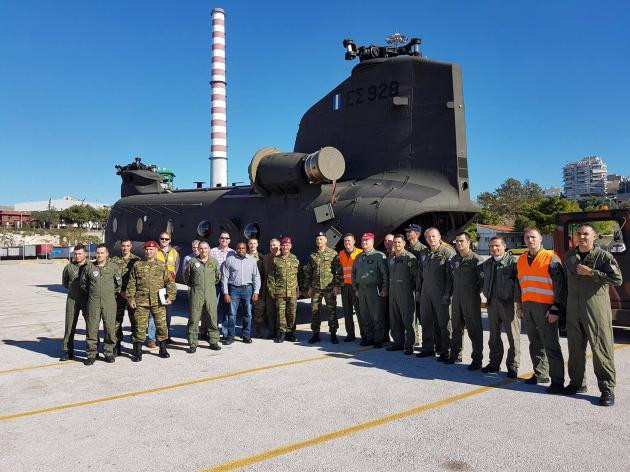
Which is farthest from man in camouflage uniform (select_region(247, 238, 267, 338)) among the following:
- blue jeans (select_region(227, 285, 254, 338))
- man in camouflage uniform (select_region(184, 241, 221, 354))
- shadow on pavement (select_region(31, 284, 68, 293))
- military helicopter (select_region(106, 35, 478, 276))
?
shadow on pavement (select_region(31, 284, 68, 293))

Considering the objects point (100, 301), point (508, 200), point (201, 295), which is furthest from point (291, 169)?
point (508, 200)

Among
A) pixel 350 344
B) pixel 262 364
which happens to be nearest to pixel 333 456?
pixel 262 364

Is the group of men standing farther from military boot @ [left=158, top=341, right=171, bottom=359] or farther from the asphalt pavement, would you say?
the asphalt pavement

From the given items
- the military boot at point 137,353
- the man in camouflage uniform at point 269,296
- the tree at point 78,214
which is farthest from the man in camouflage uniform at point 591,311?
the tree at point 78,214

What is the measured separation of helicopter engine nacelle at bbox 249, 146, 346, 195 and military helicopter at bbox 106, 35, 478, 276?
0.07 feet

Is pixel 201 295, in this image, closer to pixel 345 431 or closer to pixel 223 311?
pixel 223 311

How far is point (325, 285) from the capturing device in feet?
27.0

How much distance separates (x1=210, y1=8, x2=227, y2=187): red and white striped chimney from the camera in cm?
4131

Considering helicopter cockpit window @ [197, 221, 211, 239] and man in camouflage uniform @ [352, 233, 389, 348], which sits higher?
helicopter cockpit window @ [197, 221, 211, 239]

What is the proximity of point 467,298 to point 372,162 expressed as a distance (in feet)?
15.5

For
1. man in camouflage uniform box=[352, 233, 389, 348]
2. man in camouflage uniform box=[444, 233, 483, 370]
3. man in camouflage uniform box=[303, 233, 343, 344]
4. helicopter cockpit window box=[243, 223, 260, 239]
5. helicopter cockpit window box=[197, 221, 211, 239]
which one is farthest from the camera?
helicopter cockpit window box=[197, 221, 211, 239]

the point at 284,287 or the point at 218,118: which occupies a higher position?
the point at 218,118

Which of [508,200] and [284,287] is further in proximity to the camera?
[508,200]

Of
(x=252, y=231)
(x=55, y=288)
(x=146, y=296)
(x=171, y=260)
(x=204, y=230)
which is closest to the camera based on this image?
(x=146, y=296)
